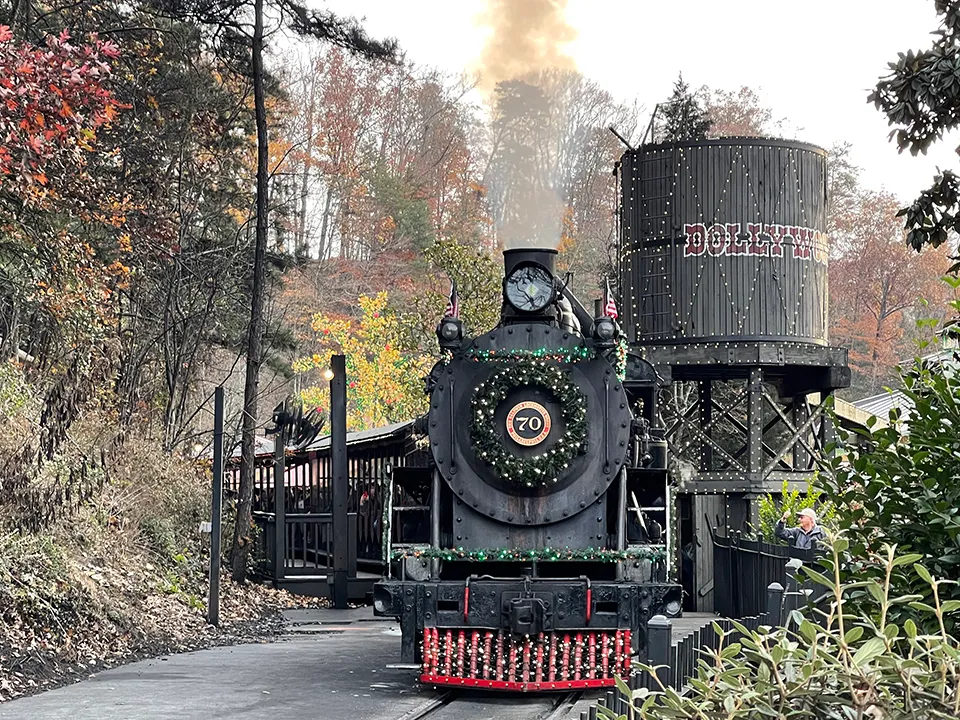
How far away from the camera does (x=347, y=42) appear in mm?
22906

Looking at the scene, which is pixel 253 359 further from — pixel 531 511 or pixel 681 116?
pixel 681 116

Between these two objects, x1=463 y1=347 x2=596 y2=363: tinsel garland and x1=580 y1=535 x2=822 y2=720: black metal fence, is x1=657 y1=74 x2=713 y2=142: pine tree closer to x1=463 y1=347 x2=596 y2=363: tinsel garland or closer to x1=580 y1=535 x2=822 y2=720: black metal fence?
x1=580 y1=535 x2=822 y2=720: black metal fence

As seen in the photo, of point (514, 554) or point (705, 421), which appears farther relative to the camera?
point (705, 421)

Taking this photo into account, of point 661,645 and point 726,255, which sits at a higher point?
point 726,255

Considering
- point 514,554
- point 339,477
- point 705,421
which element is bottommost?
point 514,554

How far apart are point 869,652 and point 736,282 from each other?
63.8 ft

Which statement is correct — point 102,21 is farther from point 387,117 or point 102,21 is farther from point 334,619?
point 387,117

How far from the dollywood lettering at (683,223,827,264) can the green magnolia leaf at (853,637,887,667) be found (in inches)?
766

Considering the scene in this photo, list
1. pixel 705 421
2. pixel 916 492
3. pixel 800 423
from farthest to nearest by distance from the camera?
pixel 705 421
pixel 800 423
pixel 916 492

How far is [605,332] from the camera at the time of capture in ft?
41.0

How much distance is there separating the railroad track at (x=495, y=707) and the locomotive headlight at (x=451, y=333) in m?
3.17

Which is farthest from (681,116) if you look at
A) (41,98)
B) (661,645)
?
(661,645)

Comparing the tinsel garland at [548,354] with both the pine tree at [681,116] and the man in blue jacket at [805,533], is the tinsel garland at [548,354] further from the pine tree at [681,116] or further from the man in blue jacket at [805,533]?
the pine tree at [681,116]

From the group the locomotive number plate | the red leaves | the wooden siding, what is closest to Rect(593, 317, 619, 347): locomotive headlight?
the locomotive number plate
